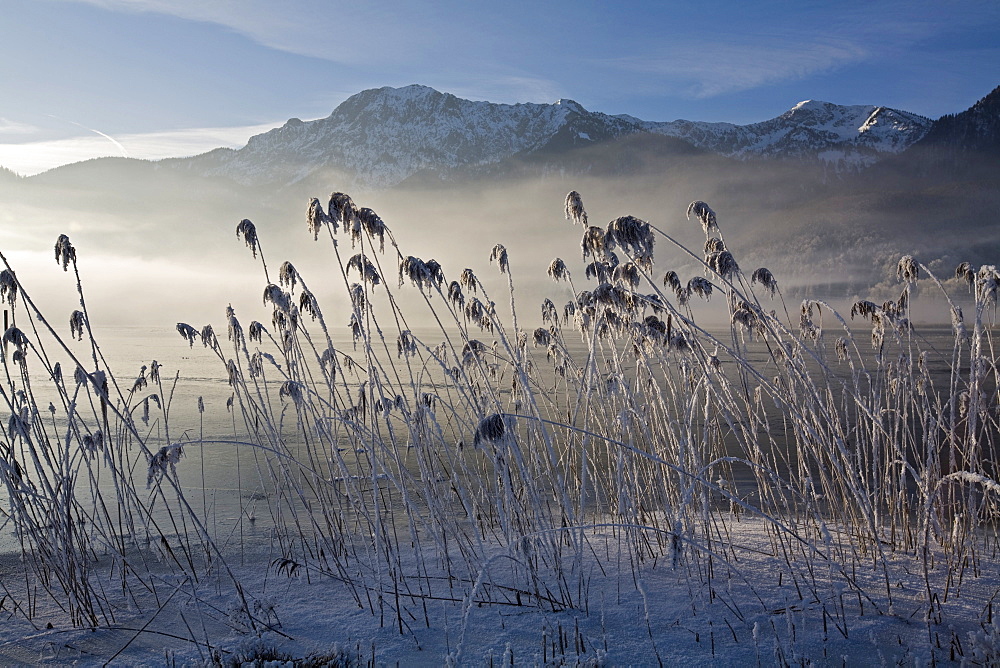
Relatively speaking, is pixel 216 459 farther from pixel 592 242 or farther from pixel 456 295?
pixel 592 242

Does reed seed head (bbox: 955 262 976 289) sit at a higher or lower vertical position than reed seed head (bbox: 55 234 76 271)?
lower

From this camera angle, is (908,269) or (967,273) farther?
(908,269)

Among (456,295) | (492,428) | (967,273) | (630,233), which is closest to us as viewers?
(492,428)

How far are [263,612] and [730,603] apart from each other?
8.01 ft

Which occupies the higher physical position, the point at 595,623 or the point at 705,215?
the point at 705,215

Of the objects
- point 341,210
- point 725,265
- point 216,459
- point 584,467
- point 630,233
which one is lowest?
point 216,459

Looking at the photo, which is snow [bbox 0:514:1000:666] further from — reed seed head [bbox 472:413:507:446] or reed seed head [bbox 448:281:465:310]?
reed seed head [bbox 448:281:465:310]

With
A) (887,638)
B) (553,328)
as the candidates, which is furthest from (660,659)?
(553,328)

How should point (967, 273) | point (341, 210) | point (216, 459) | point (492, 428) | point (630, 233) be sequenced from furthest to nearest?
point (216, 459), point (967, 273), point (341, 210), point (630, 233), point (492, 428)

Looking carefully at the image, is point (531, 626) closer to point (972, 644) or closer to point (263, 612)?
point (263, 612)

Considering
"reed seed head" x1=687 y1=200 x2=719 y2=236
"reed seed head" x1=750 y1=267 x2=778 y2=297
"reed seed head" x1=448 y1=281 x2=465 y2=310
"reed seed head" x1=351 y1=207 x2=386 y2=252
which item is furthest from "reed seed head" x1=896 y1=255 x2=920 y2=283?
"reed seed head" x1=351 y1=207 x2=386 y2=252

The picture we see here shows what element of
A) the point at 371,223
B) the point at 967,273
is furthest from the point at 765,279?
the point at 371,223

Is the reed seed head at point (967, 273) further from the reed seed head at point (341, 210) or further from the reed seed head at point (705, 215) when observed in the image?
the reed seed head at point (341, 210)

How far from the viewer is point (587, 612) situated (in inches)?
118
